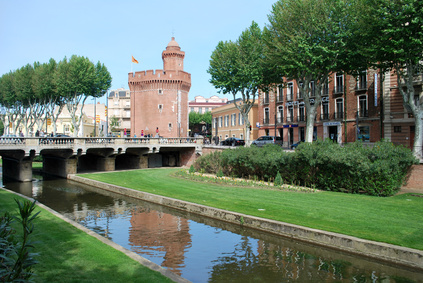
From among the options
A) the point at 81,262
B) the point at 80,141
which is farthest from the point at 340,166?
the point at 80,141

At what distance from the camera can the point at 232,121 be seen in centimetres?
6512

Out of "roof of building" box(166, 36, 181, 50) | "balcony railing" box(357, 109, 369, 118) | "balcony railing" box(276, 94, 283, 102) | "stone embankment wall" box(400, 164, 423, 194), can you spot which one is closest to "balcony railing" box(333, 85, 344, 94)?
"balcony railing" box(357, 109, 369, 118)

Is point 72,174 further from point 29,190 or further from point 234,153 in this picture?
point 234,153

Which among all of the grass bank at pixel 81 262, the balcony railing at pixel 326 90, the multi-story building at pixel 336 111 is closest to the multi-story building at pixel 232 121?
the multi-story building at pixel 336 111

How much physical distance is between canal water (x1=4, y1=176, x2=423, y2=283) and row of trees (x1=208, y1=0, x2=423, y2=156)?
14.9 metres

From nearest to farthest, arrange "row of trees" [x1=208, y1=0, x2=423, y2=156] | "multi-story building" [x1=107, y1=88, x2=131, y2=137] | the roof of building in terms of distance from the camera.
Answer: "row of trees" [x1=208, y1=0, x2=423, y2=156] → the roof of building → "multi-story building" [x1=107, y1=88, x2=131, y2=137]

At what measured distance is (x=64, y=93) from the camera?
50625 mm

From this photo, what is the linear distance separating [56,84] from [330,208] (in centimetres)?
4613

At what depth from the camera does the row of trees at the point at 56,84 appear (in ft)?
164

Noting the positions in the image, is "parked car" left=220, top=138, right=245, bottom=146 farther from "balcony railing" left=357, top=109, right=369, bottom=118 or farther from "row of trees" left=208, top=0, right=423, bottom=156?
"balcony railing" left=357, top=109, right=369, bottom=118

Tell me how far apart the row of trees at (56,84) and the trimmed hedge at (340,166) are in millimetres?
34810

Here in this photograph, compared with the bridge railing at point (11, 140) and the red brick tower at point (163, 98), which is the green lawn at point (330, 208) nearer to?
the bridge railing at point (11, 140)

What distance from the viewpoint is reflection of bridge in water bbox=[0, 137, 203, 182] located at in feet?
104

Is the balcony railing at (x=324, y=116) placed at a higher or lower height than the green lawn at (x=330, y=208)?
higher
